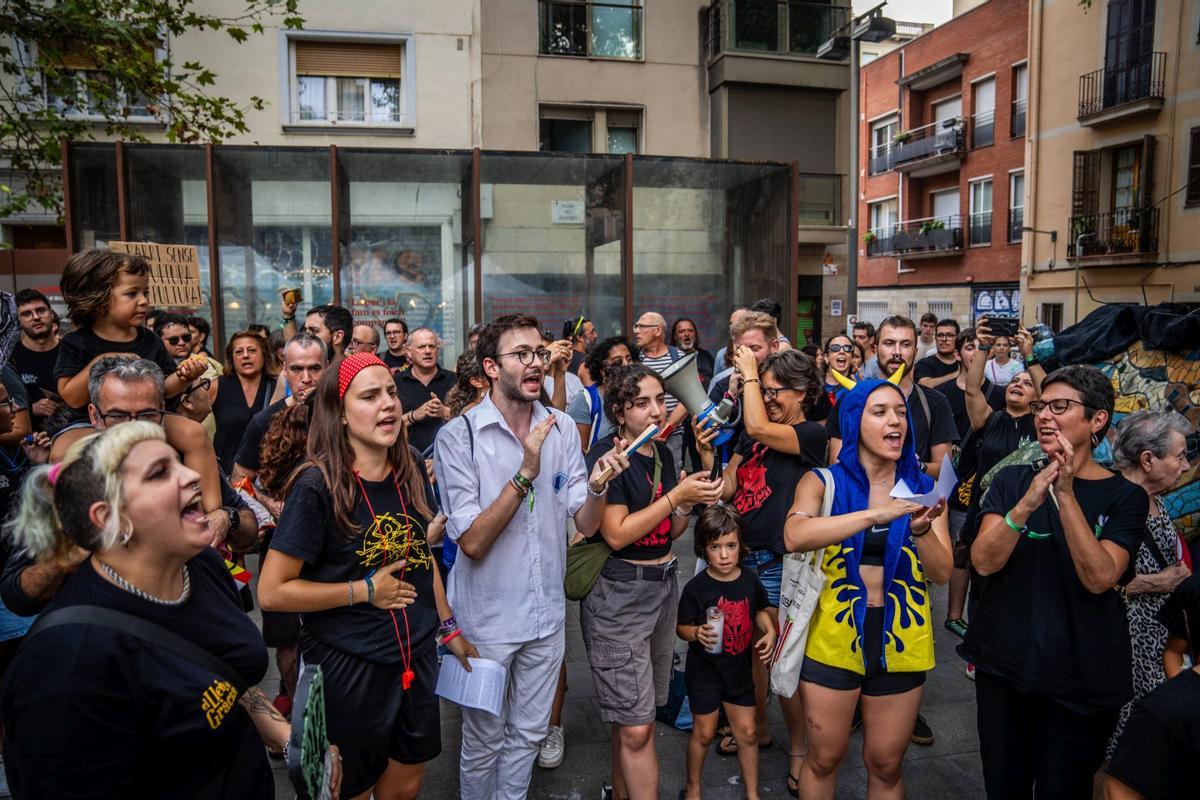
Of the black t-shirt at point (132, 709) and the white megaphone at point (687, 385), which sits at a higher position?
the white megaphone at point (687, 385)

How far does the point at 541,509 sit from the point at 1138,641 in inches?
104

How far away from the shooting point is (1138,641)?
3.46 metres

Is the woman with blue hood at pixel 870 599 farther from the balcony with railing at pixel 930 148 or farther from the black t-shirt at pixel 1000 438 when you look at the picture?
the balcony with railing at pixel 930 148

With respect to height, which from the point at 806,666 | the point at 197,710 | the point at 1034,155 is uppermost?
the point at 1034,155

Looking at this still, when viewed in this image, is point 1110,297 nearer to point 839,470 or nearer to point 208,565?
point 839,470

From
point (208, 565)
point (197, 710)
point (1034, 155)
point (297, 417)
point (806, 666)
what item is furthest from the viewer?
point (1034, 155)

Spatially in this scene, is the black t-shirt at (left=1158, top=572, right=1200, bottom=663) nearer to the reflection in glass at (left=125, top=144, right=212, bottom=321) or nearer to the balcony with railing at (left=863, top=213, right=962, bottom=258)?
the reflection in glass at (left=125, top=144, right=212, bottom=321)

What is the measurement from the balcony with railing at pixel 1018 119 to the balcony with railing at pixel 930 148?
196 centimetres

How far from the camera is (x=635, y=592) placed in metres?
3.56

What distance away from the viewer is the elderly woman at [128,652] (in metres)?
1.75

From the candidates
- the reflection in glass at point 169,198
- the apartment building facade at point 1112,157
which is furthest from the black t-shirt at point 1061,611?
the apartment building facade at point 1112,157

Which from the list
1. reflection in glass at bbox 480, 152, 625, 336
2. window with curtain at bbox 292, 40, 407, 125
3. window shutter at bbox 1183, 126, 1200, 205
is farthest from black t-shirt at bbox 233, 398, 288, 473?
window shutter at bbox 1183, 126, 1200, 205

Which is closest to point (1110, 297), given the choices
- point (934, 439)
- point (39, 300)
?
point (934, 439)

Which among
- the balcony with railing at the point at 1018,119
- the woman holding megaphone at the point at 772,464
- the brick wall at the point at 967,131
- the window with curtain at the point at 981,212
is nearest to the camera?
the woman holding megaphone at the point at 772,464
